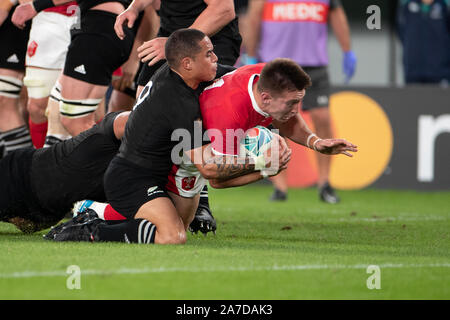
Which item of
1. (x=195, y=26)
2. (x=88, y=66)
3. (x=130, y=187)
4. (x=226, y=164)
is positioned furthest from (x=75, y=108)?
(x=226, y=164)

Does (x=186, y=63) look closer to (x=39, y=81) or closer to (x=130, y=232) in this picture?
(x=130, y=232)

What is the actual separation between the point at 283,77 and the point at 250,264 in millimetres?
1172

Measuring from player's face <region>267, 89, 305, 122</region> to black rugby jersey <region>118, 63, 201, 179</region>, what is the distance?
1.39 ft

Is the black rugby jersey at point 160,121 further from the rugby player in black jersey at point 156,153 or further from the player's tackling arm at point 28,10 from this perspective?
the player's tackling arm at point 28,10

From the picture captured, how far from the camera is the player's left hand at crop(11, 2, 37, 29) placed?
6.84m

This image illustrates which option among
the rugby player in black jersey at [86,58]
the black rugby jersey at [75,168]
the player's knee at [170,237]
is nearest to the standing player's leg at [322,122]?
the rugby player in black jersey at [86,58]

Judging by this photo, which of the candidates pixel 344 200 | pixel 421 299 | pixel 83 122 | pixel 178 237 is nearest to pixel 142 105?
pixel 178 237

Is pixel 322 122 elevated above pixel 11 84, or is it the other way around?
pixel 11 84

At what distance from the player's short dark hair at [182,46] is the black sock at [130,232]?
3.07 feet

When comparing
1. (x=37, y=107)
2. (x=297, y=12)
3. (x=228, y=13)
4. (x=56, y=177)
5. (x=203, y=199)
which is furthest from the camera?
(x=297, y=12)

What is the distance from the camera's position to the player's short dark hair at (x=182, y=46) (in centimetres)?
525

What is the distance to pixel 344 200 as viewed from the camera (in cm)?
970

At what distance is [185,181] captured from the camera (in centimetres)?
568

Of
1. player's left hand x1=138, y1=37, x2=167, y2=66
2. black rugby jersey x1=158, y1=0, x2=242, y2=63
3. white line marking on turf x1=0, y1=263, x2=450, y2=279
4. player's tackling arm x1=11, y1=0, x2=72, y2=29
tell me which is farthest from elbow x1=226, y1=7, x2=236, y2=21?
white line marking on turf x1=0, y1=263, x2=450, y2=279
